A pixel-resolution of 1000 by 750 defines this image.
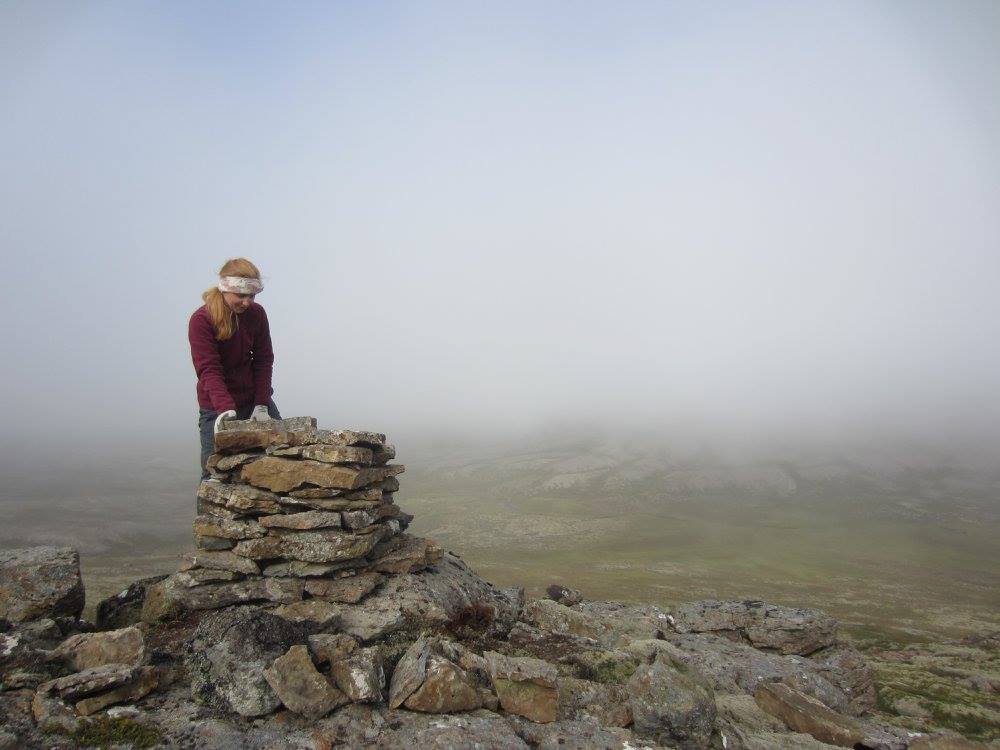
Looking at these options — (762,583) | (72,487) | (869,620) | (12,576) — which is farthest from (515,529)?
(72,487)

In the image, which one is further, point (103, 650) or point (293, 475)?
point (293, 475)

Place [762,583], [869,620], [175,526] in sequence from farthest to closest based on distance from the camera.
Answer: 1. [175,526]
2. [762,583]
3. [869,620]

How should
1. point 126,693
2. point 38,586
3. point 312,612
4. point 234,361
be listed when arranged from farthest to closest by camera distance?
point 234,361
point 312,612
point 38,586
point 126,693

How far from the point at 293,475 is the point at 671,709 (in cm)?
820

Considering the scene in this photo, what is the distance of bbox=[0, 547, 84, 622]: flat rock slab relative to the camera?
9812mm

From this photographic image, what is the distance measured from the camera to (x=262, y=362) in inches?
482

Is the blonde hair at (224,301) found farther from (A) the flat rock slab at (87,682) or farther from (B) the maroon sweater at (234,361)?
(A) the flat rock slab at (87,682)

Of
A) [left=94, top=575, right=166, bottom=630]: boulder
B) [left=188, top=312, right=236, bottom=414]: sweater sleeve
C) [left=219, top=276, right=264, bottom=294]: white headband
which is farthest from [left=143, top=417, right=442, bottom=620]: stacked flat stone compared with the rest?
[left=219, top=276, right=264, bottom=294]: white headband

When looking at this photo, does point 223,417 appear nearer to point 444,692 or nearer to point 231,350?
point 231,350

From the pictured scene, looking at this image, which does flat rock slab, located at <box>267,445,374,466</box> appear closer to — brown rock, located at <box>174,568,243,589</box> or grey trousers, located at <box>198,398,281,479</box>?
grey trousers, located at <box>198,398,281,479</box>

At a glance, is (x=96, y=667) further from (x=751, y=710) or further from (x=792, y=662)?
(x=792, y=662)

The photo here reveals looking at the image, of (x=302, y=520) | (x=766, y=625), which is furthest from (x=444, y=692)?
(x=766, y=625)

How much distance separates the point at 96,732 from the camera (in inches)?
265

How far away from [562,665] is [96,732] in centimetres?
712
